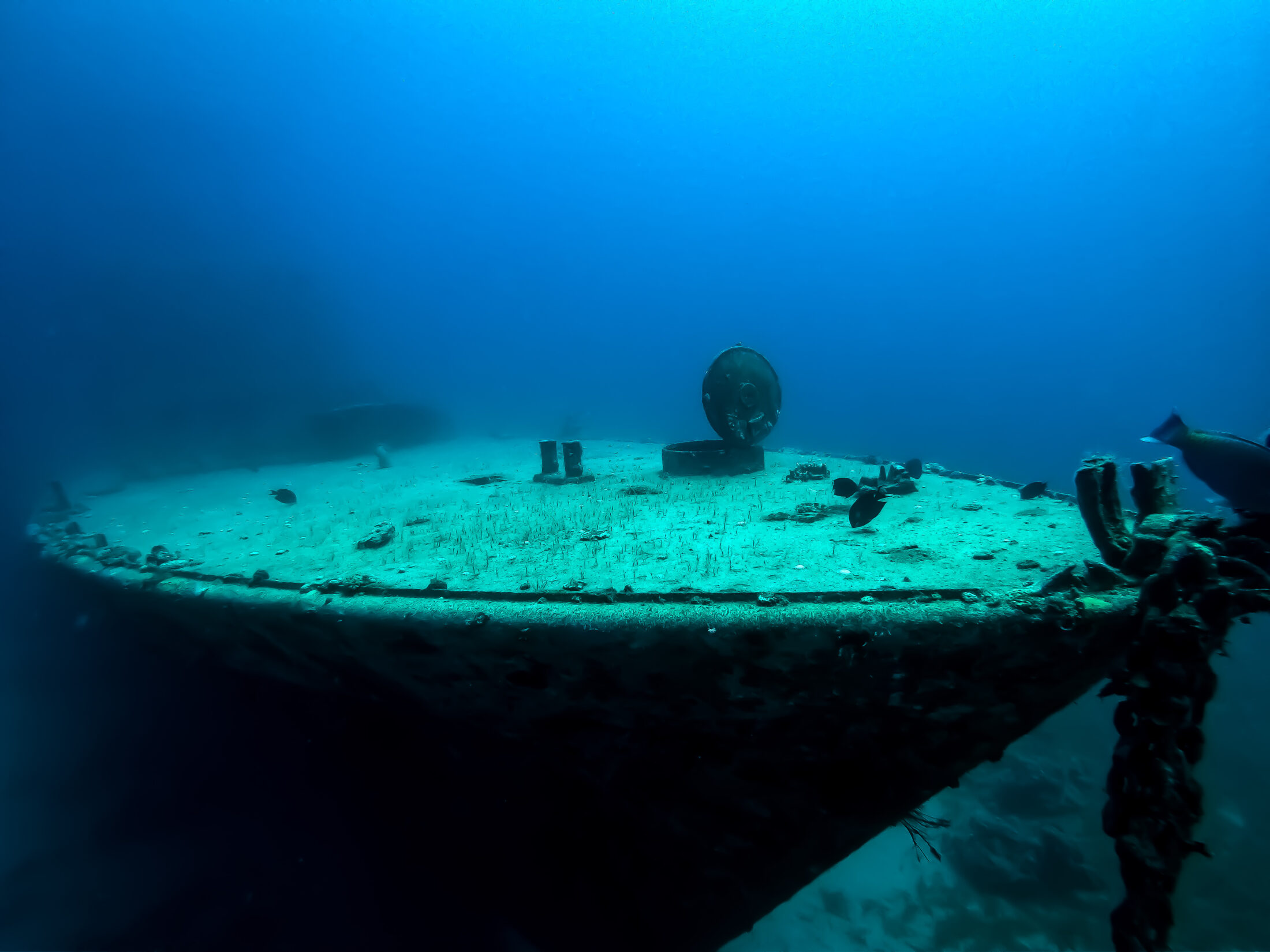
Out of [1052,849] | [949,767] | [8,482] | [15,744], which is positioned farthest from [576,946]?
[8,482]

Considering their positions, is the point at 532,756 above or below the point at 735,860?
above

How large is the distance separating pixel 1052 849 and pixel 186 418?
30223mm

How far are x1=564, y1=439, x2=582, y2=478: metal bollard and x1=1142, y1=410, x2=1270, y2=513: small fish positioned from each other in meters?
6.20

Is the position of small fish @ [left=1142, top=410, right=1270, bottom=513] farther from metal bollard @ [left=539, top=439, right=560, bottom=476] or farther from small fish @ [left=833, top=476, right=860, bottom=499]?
metal bollard @ [left=539, top=439, right=560, bottom=476]

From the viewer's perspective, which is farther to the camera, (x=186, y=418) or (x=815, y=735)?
(x=186, y=418)

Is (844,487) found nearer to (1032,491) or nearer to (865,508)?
(865,508)

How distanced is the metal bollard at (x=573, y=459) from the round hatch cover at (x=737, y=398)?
1.98 m

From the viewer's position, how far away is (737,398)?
25.7 feet

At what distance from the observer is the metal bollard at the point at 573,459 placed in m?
7.92

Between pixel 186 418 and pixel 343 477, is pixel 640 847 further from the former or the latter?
pixel 186 418

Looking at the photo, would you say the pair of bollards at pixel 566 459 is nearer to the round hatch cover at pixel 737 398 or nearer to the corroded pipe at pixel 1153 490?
the round hatch cover at pixel 737 398

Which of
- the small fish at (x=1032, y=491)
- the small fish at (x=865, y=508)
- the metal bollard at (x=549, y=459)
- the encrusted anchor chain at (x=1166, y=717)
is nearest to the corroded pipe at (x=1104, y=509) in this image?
the encrusted anchor chain at (x=1166, y=717)

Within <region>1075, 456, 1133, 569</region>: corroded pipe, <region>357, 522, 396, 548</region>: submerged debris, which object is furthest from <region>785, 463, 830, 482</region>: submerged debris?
<region>357, 522, 396, 548</region>: submerged debris

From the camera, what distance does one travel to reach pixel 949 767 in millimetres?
3014
